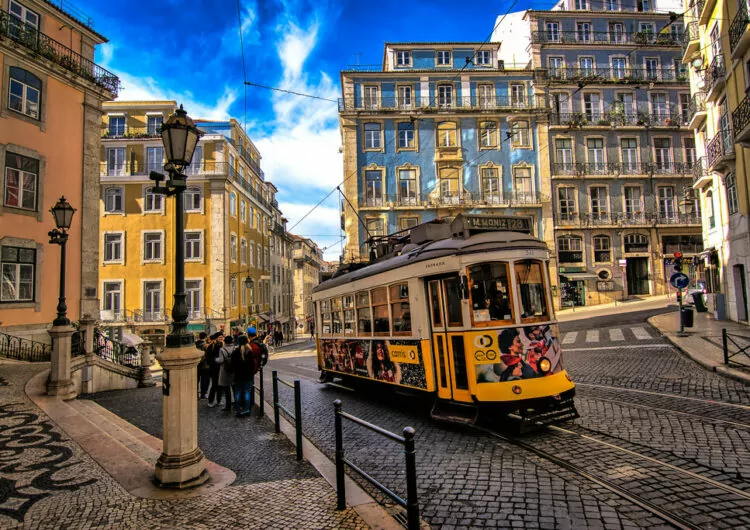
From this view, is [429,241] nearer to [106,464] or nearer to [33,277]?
[106,464]

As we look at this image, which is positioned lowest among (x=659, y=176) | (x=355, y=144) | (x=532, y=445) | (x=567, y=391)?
(x=532, y=445)

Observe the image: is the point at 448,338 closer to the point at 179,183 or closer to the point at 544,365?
the point at 544,365

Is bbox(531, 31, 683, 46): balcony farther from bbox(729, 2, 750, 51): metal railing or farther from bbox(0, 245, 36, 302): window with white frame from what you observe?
bbox(0, 245, 36, 302): window with white frame

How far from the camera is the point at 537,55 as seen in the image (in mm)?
35656

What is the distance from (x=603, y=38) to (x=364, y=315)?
38.2 meters

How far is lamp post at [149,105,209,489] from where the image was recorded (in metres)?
5.01

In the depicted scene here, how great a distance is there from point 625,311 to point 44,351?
28.6 metres

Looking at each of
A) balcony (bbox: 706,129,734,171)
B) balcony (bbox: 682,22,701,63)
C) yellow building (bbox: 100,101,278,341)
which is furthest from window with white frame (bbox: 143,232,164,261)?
balcony (bbox: 682,22,701,63)

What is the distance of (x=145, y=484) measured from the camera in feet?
16.5

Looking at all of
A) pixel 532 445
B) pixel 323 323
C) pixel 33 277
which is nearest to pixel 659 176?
pixel 323 323

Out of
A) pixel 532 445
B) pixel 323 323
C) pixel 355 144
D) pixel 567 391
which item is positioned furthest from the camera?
pixel 355 144

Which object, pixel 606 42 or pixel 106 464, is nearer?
pixel 106 464

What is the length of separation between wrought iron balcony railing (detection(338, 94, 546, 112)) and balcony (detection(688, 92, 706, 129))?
39.3 ft

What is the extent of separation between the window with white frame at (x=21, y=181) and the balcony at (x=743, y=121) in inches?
968
